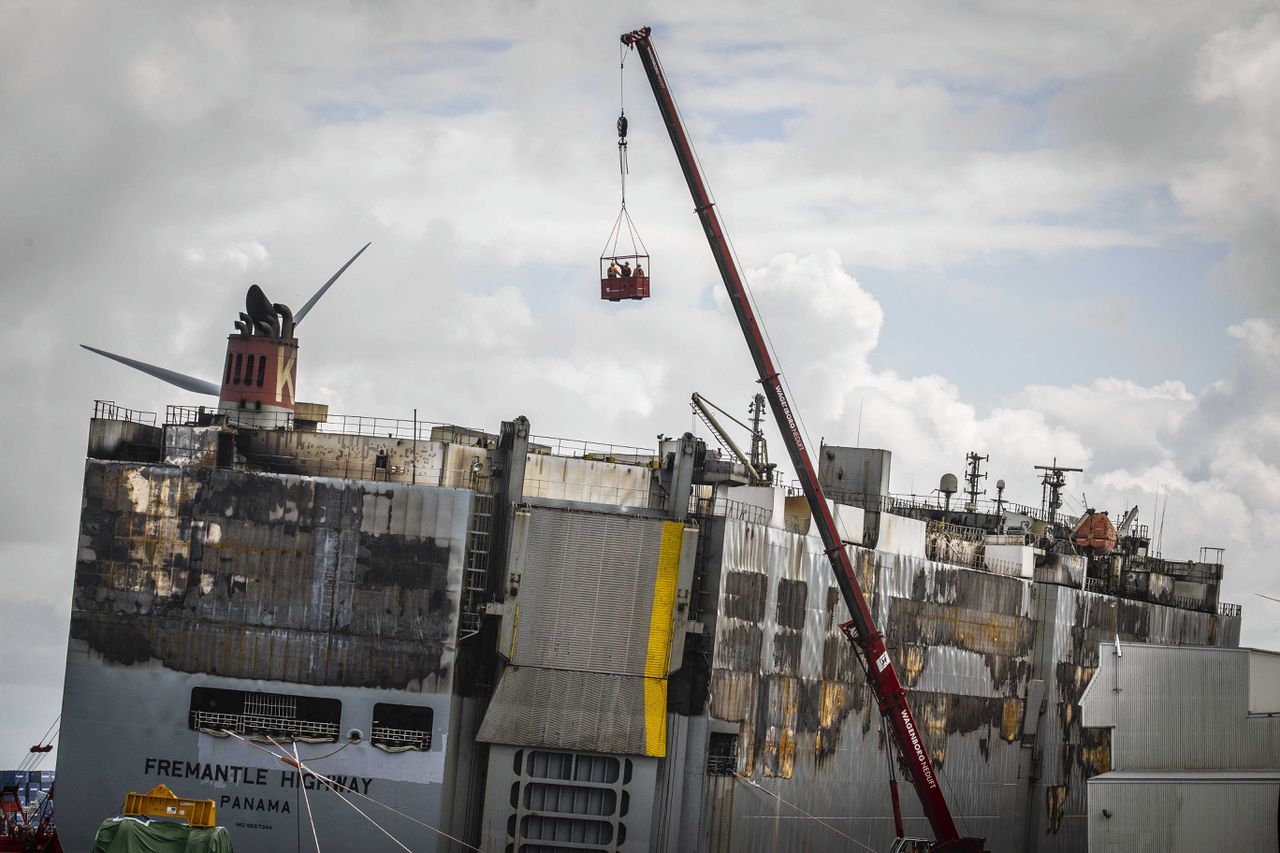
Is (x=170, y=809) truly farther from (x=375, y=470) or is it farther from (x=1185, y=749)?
(x=1185, y=749)

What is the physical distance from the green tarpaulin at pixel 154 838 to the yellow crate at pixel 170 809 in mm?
651

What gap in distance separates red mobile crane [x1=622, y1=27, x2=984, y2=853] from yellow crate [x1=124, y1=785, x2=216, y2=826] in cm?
2864

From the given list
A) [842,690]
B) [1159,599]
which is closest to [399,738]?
[842,690]

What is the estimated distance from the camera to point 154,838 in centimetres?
5516

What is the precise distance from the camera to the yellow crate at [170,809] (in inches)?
2243

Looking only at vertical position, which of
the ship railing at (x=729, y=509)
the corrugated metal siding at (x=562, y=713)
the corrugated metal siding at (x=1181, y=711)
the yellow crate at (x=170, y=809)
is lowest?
the yellow crate at (x=170, y=809)

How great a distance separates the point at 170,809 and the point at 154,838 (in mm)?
1973

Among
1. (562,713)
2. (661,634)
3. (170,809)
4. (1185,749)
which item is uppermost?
(661,634)

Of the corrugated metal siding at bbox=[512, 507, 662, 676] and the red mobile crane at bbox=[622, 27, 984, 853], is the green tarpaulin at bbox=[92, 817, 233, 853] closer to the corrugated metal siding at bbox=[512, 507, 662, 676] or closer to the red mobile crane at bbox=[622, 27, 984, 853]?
the corrugated metal siding at bbox=[512, 507, 662, 676]

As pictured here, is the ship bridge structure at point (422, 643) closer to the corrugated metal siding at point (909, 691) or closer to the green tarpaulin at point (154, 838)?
the corrugated metal siding at point (909, 691)

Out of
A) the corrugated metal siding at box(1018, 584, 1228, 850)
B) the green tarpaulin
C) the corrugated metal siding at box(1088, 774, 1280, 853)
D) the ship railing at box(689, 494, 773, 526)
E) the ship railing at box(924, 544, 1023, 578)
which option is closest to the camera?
the green tarpaulin

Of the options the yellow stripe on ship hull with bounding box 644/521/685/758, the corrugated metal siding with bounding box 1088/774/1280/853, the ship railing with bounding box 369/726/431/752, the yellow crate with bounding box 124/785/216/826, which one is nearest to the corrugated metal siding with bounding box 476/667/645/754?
the yellow stripe on ship hull with bounding box 644/521/685/758

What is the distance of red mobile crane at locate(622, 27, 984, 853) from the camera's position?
240 ft

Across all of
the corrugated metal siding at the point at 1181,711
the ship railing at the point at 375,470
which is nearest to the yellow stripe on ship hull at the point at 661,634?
the ship railing at the point at 375,470
